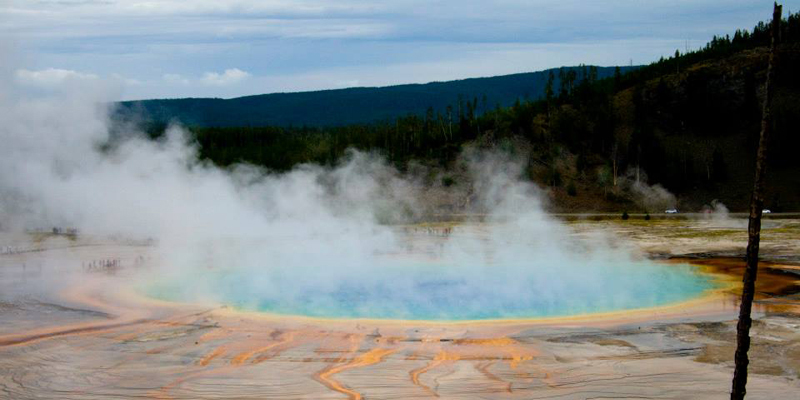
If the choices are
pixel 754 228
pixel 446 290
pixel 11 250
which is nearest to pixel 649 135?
pixel 446 290

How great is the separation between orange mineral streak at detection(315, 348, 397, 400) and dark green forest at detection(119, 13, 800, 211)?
3559 centimetres

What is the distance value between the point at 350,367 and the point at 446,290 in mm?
7309

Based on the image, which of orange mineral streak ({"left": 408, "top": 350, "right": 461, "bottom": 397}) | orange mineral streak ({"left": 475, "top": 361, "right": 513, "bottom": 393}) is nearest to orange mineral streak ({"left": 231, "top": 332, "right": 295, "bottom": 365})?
orange mineral streak ({"left": 408, "top": 350, "right": 461, "bottom": 397})

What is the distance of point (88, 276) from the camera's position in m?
20.9

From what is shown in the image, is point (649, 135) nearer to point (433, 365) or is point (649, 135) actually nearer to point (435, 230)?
point (435, 230)

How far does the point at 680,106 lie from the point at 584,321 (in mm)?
46179

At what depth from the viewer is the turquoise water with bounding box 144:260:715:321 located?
15836 millimetres

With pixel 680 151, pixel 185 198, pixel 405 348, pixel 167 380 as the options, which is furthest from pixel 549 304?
pixel 680 151

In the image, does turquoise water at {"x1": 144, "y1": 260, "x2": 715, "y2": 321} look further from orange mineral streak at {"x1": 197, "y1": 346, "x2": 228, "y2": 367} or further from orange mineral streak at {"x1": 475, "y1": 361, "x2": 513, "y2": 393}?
orange mineral streak at {"x1": 475, "y1": 361, "x2": 513, "y2": 393}

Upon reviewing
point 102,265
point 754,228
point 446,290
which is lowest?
point 446,290

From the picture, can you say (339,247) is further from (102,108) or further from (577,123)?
(577,123)

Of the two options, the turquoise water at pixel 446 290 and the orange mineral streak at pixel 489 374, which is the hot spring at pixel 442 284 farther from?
the orange mineral streak at pixel 489 374

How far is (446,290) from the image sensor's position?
1830 centimetres

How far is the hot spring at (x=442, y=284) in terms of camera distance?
1600 cm
